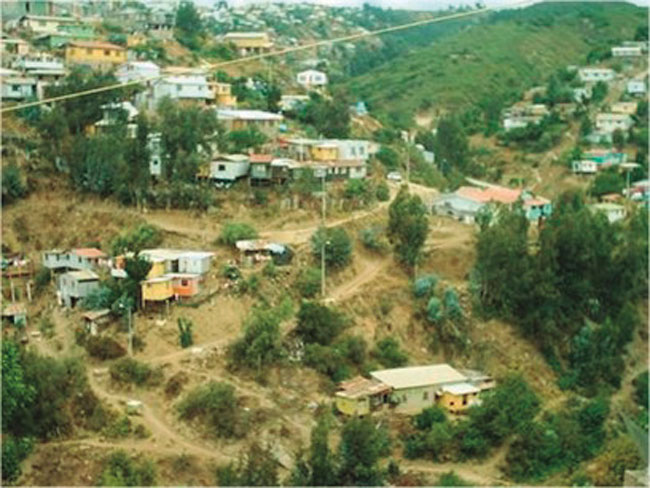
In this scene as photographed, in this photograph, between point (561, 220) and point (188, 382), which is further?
point (561, 220)

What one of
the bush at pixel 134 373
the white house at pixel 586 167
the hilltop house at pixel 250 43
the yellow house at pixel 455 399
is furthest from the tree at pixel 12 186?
the white house at pixel 586 167

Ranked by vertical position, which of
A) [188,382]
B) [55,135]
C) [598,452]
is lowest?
[598,452]

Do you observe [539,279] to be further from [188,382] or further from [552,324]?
[188,382]

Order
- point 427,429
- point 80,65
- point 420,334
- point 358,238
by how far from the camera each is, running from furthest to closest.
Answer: point 80,65, point 358,238, point 420,334, point 427,429

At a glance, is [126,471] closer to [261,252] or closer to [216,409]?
[216,409]

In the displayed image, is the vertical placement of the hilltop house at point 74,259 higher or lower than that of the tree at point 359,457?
higher

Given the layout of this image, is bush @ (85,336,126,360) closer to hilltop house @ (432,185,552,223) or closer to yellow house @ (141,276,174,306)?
yellow house @ (141,276,174,306)

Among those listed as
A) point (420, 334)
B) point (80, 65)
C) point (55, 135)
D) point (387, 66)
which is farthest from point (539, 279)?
point (387, 66)

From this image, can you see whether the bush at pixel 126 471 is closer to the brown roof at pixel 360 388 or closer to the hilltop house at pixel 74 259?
the brown roof at pixel 360 388
